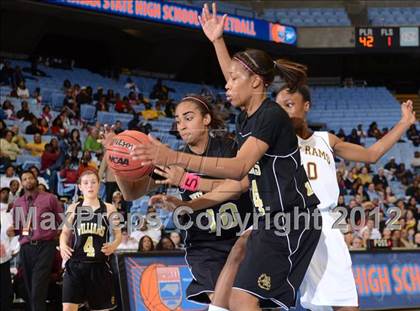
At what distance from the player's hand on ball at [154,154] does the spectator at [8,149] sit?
34.1 ft

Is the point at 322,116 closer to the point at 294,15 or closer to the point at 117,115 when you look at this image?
the point at 294,15

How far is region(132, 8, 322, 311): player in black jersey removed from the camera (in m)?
3.83

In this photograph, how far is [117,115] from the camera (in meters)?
18.1

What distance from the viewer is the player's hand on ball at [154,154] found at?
3225mm

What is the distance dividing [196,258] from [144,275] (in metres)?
4.10

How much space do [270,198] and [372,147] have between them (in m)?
1.25

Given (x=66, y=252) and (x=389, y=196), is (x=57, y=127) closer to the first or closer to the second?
(x=389, y=196)

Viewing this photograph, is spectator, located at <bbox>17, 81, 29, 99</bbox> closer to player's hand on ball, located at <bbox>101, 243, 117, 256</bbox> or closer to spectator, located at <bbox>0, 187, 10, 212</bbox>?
spectator, located at <bbox>0, 187, 10, 212</bbox>

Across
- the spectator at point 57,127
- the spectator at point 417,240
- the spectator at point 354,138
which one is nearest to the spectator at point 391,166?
the spectator at point 354,138

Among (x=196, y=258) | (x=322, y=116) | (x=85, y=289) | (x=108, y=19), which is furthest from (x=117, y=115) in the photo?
(x=196, y=258)

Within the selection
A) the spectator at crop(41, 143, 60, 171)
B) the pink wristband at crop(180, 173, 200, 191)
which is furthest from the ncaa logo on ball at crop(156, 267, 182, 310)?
the spectator at crop(41, 143, 60, 171)

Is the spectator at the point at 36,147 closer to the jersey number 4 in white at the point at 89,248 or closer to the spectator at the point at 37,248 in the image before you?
the spectator at the point at 37,248

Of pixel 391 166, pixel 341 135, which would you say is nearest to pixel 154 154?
pixel 391 166

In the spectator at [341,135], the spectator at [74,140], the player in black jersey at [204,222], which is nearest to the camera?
the player in black jersey at [204,222]
